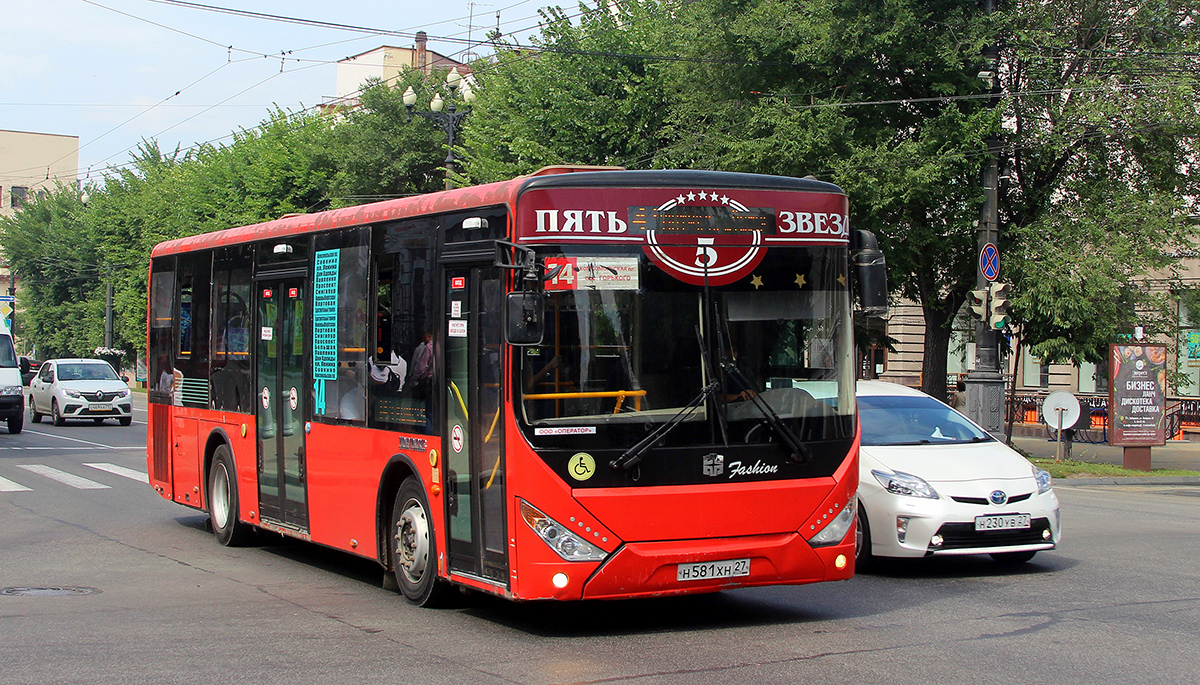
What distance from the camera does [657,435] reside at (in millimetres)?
7359

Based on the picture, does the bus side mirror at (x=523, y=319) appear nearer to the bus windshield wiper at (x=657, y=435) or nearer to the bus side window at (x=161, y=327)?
the bus windshield wiper at (x=657, y=435)

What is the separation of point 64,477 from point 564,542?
14.0 meters

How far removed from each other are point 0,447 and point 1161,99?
22.7 m

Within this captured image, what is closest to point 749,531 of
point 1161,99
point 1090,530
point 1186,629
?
point 1186,629

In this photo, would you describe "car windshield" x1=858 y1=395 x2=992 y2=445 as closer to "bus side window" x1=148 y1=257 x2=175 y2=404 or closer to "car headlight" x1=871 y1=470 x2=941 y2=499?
"car headlight" x1=871 y1=470 x2=941 y2=499

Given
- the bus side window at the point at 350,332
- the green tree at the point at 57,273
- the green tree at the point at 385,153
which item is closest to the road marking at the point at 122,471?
the bus side window at the point at 350,332

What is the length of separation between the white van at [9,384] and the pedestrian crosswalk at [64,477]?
6.81 m

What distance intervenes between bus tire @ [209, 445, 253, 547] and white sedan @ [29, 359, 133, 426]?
22854mm

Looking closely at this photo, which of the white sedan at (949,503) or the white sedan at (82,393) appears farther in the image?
the white sedan at (82,393)

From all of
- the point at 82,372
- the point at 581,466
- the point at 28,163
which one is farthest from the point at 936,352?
the point at 28,163

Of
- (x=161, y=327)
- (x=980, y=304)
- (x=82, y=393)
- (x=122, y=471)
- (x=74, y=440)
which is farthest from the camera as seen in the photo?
(x=82, y=393)

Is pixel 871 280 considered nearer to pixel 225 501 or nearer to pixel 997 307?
pixel 225 501

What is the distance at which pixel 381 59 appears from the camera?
7106 centimetres

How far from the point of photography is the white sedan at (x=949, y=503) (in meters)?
9.80
